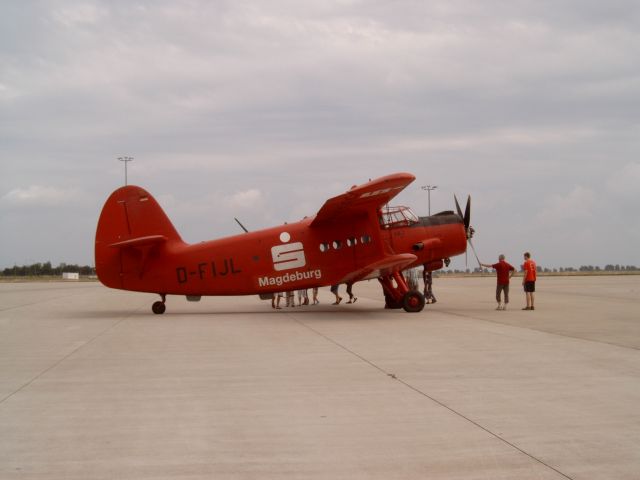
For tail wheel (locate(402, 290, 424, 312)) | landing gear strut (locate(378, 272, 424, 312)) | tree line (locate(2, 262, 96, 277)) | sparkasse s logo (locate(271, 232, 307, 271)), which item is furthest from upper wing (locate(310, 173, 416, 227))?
tree line (locate(2, 262, 96, 277))

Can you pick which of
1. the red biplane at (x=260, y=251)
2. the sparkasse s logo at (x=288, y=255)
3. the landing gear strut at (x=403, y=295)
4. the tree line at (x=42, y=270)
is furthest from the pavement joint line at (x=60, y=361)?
the tree line at (x=42, y=270)

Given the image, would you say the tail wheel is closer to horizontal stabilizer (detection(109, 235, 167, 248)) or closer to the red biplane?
the red biplane

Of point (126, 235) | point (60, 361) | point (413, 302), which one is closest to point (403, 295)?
point (413, 302)

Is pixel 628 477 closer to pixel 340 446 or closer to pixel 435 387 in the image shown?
pixel 340 446

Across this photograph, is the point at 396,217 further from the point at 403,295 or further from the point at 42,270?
the point at 42,270

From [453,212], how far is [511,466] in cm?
1685

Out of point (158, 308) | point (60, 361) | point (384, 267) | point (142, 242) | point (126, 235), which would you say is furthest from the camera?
point (158, 308)

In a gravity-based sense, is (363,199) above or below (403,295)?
above

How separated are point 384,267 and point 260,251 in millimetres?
3951

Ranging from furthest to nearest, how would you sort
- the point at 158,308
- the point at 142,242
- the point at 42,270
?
1. the point at 42,270
2. the point at 158,308
3. the point at 142,242

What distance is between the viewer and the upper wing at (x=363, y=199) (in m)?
17.5

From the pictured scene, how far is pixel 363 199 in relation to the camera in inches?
746

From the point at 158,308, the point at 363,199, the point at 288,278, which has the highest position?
the point at 363,199

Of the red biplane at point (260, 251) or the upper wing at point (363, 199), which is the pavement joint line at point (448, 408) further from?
the red biplane at point (260, 251)
